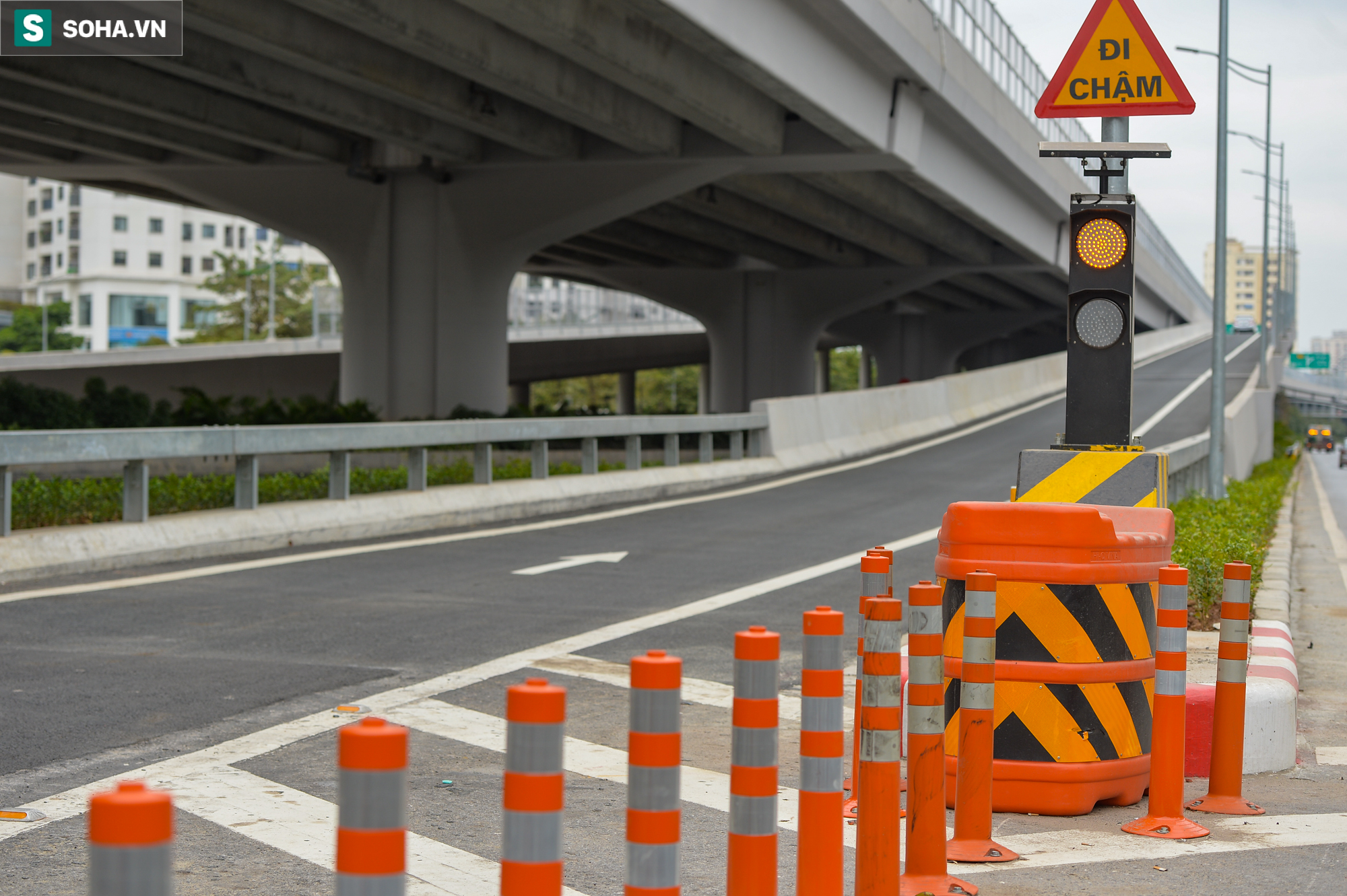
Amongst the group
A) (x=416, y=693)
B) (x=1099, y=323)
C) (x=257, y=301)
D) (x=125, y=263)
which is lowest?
(x=416, y=693)

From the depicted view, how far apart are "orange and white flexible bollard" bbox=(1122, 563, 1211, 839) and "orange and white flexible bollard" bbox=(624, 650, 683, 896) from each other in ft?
9.03

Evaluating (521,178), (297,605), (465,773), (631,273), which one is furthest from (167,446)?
(631,273)

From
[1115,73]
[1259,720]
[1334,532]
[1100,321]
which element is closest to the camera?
[1259,720]

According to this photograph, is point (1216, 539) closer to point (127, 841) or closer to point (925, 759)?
point (925, 759)

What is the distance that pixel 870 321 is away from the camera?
8362 centimetres

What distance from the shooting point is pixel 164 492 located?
13664 mm

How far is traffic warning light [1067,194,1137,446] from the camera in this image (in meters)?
7.89

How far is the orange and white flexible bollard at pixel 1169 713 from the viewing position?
5648 millimetres

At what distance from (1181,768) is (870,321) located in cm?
7891

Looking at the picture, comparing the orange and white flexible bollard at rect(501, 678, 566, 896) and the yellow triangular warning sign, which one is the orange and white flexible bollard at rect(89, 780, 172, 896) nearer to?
the orange and white flexible bollard at rect(501, 678, 566, 896)

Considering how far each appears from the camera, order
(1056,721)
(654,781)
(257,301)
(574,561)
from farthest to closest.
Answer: (257,301) → (574,561) → (1056,721) → (654,781)

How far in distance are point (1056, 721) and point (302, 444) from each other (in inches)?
390

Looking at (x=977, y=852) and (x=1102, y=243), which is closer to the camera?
(x=977, y=852)

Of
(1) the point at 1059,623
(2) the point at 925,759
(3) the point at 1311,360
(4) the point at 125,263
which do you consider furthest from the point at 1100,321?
(3) the point at 1311,360
